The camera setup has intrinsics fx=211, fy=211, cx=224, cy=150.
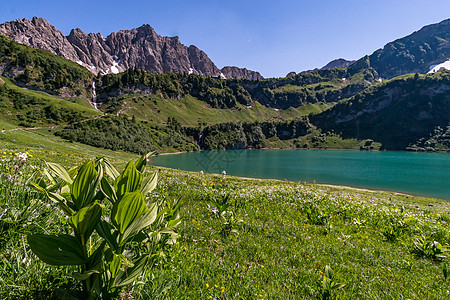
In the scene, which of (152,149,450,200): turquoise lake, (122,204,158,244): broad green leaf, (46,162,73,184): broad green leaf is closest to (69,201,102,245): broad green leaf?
(122,204,158,244): broad green leaf

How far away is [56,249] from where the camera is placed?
1442 millimetres

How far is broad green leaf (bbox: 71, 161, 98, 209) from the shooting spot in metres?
1.54

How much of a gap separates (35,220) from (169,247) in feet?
7.82

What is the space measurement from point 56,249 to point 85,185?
17.7 inches

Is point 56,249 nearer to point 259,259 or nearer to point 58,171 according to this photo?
point 58,171

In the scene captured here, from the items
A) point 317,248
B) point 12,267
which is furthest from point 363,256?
point 12,267

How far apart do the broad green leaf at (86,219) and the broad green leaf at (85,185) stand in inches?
7.5

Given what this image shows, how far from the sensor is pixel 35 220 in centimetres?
321

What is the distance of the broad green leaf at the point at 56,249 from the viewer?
4.68 feet

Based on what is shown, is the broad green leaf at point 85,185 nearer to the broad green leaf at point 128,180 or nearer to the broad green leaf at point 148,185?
the broad green leaf at point 128,180

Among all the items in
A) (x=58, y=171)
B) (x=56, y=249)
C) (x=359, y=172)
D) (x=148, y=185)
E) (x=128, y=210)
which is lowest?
(x=359, y=172)

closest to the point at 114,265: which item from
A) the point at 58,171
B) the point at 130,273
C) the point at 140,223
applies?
the point at 130,273

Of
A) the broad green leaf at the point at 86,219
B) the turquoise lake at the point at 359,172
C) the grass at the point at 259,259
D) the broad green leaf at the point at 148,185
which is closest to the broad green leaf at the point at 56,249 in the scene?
the broad green leaf at the point at 86,219

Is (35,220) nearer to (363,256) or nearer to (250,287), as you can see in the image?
(250,287)
